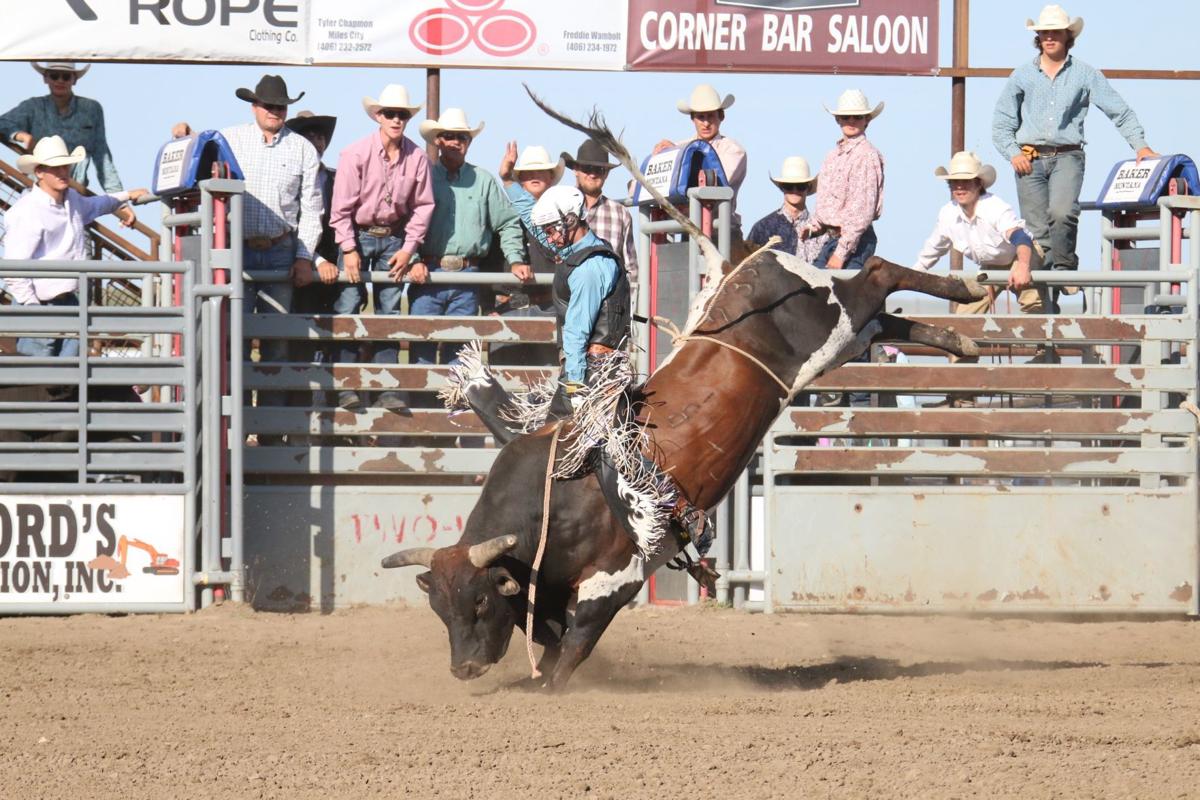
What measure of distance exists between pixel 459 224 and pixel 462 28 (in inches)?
67.7

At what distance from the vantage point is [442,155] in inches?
370

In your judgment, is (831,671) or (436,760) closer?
(436,760)

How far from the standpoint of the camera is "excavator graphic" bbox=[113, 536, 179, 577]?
8.79 m

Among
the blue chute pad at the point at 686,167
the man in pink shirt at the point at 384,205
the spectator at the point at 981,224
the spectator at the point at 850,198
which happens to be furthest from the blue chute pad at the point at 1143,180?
the man in pink shirt at the point at 384,205

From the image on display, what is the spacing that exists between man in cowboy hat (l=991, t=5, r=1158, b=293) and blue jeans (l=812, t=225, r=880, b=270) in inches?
42.8

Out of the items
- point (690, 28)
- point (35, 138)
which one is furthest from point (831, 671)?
point (35, 138)

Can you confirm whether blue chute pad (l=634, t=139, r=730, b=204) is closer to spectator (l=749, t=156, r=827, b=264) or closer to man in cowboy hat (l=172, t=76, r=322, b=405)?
spectator (l=749, t=156, r=827, b=264)

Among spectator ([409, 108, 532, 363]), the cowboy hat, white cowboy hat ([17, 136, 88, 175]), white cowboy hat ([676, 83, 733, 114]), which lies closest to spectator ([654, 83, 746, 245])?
white cowboy hat ([676, 83, 733, 114])

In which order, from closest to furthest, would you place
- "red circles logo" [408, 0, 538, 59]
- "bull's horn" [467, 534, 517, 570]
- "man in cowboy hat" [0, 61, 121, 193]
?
"bull's horn" [467, 534, 517, 570], "man in cowboy hat" [0, 61, 121, 193], "red circles logo" [408, 0, 538, 59]

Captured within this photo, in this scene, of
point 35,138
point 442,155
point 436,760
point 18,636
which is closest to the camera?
point 436,760

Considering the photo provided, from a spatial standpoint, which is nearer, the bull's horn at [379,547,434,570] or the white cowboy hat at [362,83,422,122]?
the bull's horn at [379,547,434,570]

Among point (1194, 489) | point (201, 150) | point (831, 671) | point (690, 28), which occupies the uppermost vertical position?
point (690, 28)

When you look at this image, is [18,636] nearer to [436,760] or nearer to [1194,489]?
[436,760]

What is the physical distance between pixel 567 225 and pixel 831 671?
2.42 meters
